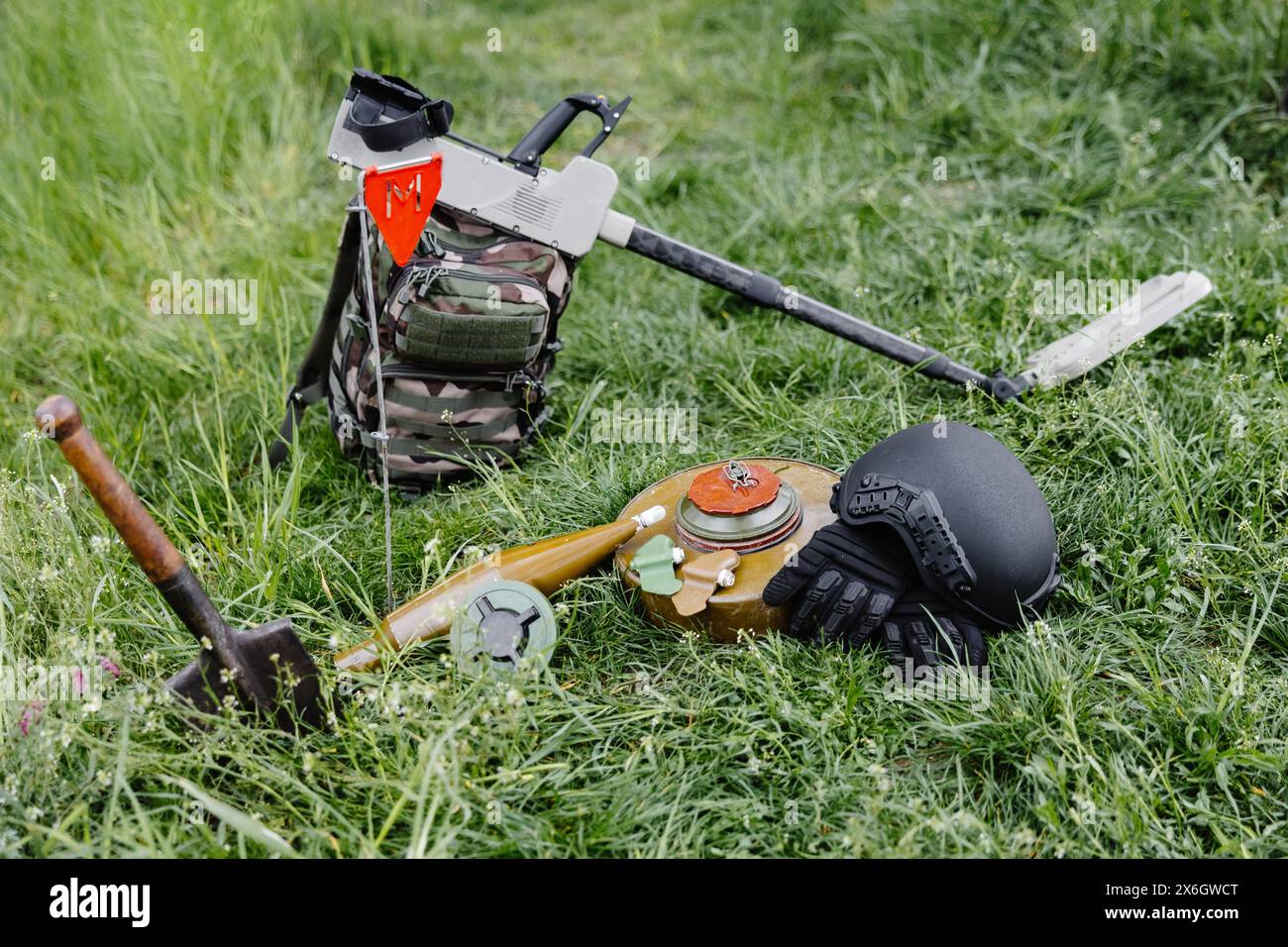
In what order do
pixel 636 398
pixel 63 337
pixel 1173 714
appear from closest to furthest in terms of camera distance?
pixel 1173 714 < pixel 636 398 < pixel 63 337

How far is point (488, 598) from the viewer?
2492mm

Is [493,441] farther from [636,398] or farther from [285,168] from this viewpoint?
[285,168]

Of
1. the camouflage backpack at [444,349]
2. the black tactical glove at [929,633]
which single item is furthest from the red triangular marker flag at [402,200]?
the black tactical glove at [929,633]

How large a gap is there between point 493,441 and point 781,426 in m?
0.85

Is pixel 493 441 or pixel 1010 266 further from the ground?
pixel 1010 266

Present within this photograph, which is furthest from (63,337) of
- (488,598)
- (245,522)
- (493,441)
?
(488,598)

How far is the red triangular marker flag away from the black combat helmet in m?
1.16

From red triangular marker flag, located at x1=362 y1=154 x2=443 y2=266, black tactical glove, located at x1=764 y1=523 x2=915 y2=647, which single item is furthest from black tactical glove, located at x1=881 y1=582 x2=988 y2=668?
red triangular marker flag, located at x1=362 y1=154 x2=443 y2=266

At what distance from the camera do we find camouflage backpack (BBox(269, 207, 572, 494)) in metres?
2.93

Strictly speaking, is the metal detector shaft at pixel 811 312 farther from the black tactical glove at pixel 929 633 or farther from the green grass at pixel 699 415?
the black tactical glove at pixel 929 633

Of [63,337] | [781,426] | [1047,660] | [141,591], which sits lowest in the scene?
[63,337]

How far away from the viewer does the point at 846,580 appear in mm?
2396

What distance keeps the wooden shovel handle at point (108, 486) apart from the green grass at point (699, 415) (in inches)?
12.8

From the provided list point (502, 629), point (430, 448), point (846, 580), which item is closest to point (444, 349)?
point (430, 448)
